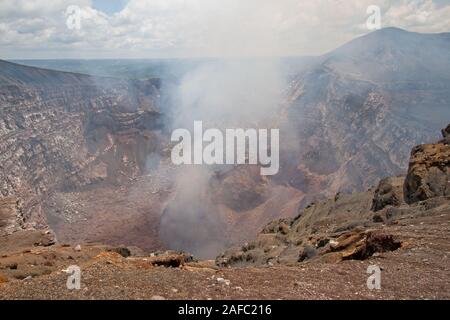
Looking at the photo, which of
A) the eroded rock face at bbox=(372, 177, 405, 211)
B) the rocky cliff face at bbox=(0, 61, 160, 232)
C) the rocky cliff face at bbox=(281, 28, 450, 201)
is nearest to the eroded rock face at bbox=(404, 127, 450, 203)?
the eroded rock face at bbox=(372, 177, 405, 211)

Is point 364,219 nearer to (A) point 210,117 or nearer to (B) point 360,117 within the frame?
(B) point 360,117

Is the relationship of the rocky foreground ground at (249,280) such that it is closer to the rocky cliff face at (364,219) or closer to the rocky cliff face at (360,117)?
the rocky cliff face at (364,219)

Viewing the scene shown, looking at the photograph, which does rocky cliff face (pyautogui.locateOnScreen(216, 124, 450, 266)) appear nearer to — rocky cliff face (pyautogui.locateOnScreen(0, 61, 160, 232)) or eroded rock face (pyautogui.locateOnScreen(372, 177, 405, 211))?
eroded rock face (pyautogui.locateOnScreen(372, 177, 405, 211))

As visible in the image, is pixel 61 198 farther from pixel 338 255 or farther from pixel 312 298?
pixel 312 298

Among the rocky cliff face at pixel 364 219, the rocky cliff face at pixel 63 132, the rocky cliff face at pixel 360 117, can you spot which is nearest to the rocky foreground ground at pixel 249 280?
the rocky cliff face at pixel 364 219

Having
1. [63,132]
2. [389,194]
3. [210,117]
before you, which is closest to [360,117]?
[210,117]

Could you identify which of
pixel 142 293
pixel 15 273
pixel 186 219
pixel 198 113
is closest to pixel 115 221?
pixel 186 219
